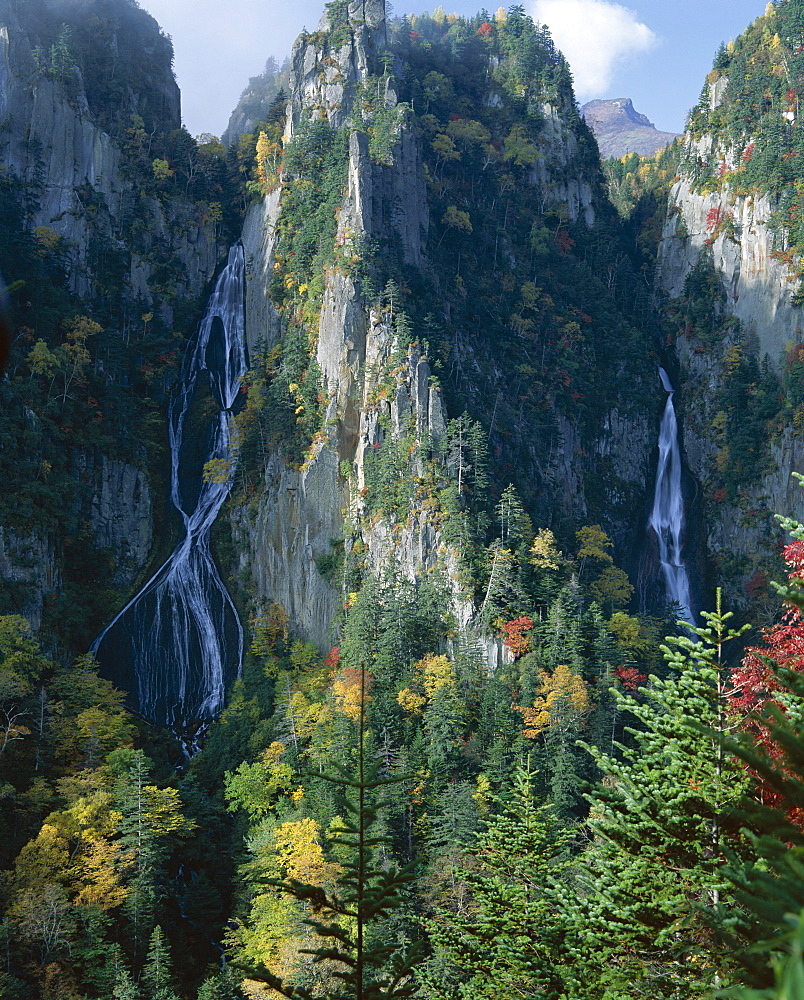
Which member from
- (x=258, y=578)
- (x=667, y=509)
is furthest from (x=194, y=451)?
(x=667, y=509)

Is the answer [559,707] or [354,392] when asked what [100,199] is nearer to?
[354,392]

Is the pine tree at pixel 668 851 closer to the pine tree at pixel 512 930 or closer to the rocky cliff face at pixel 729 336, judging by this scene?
the pine tree at pixel 512 930

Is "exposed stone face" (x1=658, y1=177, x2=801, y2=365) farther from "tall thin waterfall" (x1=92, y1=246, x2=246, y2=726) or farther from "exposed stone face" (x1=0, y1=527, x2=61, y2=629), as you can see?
"exposed stone face" (x1=0, y1=527, x2=61, y2=629)

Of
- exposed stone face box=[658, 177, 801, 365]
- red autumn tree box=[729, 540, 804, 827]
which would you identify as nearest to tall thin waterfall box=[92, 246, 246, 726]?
red autumn tree box=[729, 540, 804, 827]

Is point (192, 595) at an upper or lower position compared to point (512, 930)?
upper

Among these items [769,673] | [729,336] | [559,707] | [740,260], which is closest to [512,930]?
[769,673]
